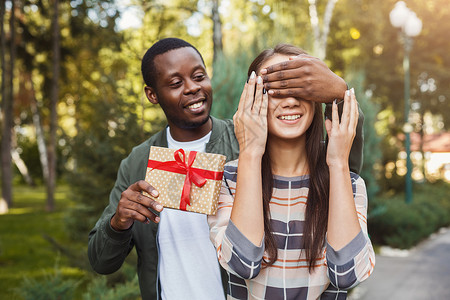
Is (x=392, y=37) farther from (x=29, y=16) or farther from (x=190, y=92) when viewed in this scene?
(x=190, y=92)

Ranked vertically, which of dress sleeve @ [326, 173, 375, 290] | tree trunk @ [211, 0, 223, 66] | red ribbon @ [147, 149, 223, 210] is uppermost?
tree trunk @ [211, 0, 223, 66]

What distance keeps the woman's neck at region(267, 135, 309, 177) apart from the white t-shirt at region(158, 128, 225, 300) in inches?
23.0

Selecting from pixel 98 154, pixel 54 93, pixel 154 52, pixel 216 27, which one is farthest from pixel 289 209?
pixel 54 93

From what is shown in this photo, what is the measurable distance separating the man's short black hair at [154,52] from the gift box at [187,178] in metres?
0.67

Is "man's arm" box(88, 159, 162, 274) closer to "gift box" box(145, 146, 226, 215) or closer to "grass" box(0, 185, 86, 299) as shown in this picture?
"gift box" box(145, 146, 226, 215)

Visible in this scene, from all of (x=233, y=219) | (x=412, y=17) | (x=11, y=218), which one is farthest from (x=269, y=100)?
(x=11, y=218)

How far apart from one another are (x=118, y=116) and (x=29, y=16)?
14.9 metres

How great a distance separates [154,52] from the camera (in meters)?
2.21

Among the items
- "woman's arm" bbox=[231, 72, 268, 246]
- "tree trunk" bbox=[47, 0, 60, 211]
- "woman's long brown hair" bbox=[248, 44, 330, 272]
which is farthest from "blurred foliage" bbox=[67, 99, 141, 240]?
"tree trunk" bbox=[47, 0, 60, 211]

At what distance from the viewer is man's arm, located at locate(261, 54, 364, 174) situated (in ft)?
4.66

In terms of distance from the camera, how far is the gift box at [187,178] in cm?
156

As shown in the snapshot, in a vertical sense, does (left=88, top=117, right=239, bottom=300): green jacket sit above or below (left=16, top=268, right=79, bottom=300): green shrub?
above

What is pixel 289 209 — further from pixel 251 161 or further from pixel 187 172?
pixel 187 172

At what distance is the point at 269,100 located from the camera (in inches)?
58.9
